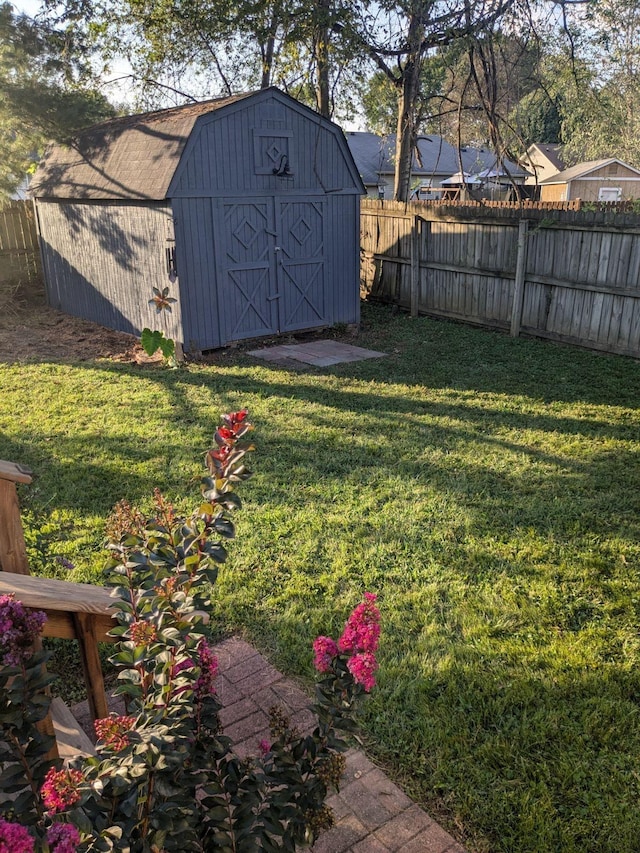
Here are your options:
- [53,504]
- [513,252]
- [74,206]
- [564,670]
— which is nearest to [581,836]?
[564,670]

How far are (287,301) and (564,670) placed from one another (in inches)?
296

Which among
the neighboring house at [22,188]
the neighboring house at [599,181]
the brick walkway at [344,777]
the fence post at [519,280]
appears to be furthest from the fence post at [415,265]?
the neighboring house at [599,181]

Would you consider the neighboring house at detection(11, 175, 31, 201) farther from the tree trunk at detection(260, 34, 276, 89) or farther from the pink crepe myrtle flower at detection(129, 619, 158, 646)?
the pink crepe myrtle flower at detection(129, 619, 158, 646)

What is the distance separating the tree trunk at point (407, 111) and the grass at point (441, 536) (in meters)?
6.79

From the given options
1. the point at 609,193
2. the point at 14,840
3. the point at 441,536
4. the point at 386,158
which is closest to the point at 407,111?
the point at 441,536

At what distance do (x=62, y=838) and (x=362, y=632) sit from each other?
78cm

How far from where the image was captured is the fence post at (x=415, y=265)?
A: 10852mm

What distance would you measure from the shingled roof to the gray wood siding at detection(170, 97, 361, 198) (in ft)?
0.58

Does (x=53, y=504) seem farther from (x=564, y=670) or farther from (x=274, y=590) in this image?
(x=564, y=670)

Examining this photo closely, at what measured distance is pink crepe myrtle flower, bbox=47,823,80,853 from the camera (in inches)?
43.9

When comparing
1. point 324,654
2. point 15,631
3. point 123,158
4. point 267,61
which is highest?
point 267,61

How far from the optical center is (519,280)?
9266 mm

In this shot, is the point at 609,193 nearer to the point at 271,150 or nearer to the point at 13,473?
the point at 271,150

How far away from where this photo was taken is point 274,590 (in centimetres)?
362
